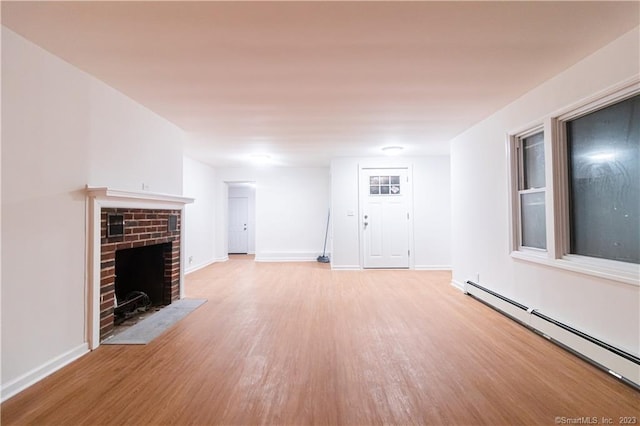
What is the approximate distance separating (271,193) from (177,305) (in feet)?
12.9

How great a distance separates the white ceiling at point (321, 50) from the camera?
65.1 inches

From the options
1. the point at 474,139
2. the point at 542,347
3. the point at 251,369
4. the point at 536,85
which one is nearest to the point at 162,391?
the point at 251,369

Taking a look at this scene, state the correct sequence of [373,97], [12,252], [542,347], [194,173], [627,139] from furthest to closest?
[194,173]
[373,97]
[542,347]
[627,139]
[12,252]

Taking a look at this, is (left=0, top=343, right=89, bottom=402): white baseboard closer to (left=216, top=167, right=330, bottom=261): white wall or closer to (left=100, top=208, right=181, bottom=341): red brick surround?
(left=100, top=208, right=181, bottom=341): red brick surround

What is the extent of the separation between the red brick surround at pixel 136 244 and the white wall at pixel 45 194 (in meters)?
0.20

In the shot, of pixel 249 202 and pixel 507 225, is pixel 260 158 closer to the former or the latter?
pixel 249 202

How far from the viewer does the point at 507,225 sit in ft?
10.5

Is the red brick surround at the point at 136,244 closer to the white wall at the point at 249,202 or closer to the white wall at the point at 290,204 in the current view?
the white wall at the point at 290,204

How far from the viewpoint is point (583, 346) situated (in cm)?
219

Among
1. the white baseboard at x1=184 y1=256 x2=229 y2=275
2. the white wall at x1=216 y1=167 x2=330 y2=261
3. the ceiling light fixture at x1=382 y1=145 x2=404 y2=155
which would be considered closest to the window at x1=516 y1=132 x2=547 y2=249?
the ceiling light fixture at x1=382 y1=145 x2=404 y2=155

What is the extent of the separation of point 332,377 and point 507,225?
2.50 m

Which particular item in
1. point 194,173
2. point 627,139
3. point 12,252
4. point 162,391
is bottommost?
point 162,391

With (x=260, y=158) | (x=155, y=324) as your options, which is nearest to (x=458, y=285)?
(x=155, y=324)

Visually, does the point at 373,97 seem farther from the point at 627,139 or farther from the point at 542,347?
the point at 542,347
